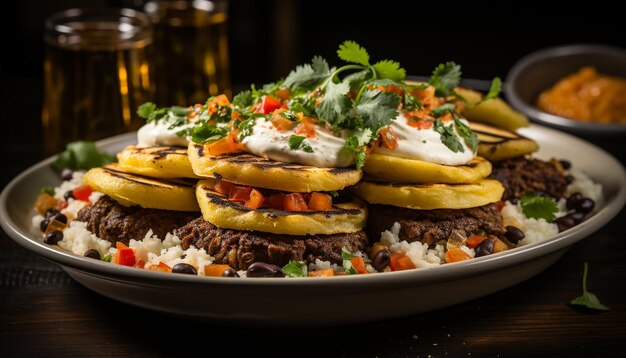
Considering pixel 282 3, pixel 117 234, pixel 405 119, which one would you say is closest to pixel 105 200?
pixel 117 234

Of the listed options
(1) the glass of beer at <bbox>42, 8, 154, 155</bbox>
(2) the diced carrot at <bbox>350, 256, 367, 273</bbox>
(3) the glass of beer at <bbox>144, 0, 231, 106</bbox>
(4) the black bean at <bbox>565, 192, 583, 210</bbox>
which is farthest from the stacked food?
(3) the glass of beer at <bbox>144, 0, 231, 106</bbox>

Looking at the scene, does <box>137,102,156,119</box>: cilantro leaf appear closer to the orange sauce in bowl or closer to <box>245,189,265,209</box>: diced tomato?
<box>245,189,265,209</box>: diced tomato

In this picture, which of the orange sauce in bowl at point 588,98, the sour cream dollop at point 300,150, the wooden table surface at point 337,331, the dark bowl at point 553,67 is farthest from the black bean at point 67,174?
the orange sauce in bowl at point 588,98

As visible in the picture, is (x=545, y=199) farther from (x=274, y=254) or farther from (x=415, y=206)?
(x=274, y=254)

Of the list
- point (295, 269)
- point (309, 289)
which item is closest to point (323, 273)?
point (295, 269)

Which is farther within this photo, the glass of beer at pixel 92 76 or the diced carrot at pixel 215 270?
the glass of beer at pixel 92 76

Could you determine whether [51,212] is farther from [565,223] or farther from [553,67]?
[553,67]

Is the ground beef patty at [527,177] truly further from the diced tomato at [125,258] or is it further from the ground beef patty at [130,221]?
the diced tomato at [125,258]
